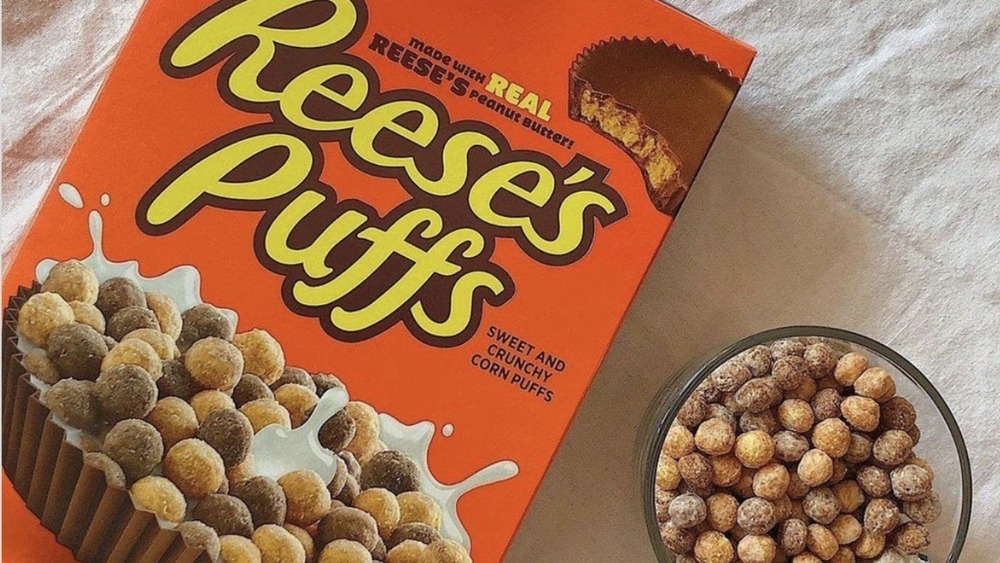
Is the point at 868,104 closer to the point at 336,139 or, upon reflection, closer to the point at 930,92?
the point at 930,92

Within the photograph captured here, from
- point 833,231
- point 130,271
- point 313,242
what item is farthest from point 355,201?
point 833,231

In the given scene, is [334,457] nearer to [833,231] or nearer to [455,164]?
[455,164]

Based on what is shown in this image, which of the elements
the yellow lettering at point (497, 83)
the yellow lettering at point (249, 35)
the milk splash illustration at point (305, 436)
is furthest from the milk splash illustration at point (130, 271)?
the yellow lettering at point (497, 83)

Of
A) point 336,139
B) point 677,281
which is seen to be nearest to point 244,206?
point 336,139

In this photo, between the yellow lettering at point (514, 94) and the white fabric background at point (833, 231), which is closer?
the yellow lettering at point (514, 94)

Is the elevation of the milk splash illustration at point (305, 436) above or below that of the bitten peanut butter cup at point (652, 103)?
below

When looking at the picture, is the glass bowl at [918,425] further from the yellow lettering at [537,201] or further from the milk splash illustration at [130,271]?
the milk splash illustration at [130,271]
